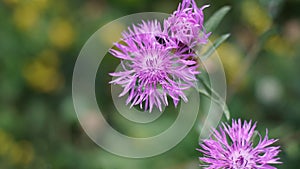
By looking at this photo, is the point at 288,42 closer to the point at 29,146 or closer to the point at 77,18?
the point at 77,18

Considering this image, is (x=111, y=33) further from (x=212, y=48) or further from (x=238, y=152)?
(x=238, y=152)

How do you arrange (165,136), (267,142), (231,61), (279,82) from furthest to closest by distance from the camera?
(231,61), (279,82), (165,136), (267,142)

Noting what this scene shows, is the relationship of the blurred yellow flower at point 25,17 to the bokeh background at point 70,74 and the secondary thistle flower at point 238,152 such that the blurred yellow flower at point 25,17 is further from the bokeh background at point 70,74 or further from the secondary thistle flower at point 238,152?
the secondary thistle flower at point 238,152

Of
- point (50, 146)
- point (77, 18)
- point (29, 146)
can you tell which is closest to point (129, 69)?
point (50, 146)

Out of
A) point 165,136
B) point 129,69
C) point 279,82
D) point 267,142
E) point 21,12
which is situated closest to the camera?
point 267,142

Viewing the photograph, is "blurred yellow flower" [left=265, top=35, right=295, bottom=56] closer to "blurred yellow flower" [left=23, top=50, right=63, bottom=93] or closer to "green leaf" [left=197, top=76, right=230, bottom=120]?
"blurred yellow flower" [left=23, top=50, right=63, bottom=93]

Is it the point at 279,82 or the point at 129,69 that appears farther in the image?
the point at 279,82

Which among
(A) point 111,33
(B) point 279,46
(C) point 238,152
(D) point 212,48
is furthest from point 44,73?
(C) point 238,152

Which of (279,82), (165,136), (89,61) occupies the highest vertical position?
(89,61)

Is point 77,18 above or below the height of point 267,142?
above
